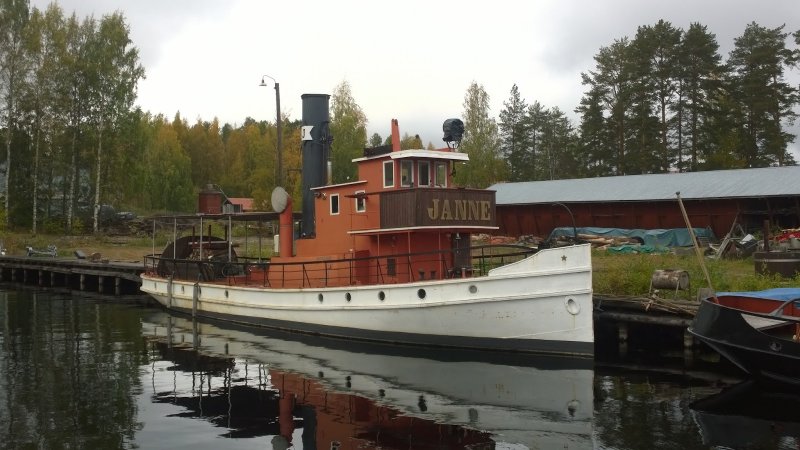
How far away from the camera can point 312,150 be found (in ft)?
66.6

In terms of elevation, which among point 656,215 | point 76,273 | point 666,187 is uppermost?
point 666,187

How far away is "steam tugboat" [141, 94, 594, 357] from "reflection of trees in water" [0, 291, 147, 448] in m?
3.79

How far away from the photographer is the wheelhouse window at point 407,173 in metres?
17.2

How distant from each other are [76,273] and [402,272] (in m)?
23.5

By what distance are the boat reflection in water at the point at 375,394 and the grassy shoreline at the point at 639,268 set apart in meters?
4.85

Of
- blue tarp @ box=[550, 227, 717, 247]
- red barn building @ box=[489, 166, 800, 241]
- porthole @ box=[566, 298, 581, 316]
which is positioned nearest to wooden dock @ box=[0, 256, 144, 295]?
red barn building @ box=[489, 166, 800, 241]

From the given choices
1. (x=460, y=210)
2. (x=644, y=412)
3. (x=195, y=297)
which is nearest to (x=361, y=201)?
(x=460, y=210)

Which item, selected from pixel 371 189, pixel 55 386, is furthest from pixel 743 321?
pixel 55 386

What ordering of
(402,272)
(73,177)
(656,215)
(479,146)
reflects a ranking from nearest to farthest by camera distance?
(402,272)
(656,215)
(73,177)
(479,146)

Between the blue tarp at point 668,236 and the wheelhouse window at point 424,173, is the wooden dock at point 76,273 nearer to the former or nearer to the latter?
the wheelhouse window at point 424,173

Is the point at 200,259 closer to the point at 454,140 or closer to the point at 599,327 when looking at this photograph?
the point at 454,140

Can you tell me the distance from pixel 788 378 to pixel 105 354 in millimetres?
14354

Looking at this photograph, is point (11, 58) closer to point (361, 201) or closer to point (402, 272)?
point (361, 201)

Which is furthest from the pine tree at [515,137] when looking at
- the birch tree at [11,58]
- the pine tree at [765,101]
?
the birch tree at [11,58]
